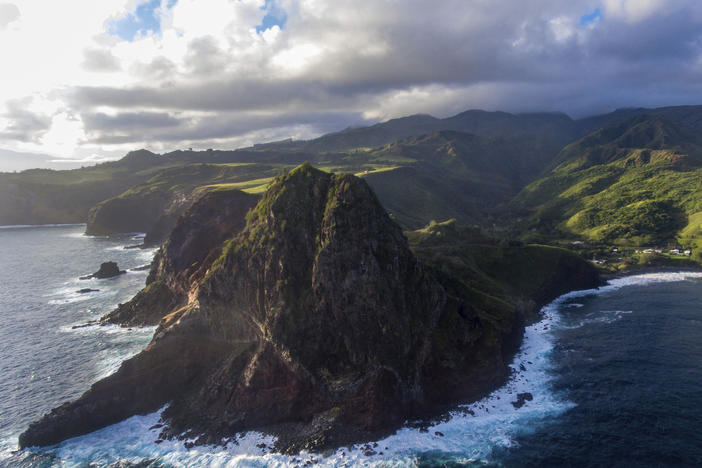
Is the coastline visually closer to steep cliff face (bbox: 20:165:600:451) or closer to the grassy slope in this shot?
the grassy slope

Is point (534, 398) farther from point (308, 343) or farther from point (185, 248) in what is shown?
A: point (185, 248)

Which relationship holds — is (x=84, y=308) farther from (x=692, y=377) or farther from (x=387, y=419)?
(x=692, y=377)

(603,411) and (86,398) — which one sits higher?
(86,398)

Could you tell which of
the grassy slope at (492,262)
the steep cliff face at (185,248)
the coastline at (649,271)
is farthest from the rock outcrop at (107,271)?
the coastline at (649,271)

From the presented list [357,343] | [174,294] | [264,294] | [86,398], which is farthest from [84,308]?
[357,343]

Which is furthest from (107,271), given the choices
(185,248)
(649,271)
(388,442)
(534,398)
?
(649,271)

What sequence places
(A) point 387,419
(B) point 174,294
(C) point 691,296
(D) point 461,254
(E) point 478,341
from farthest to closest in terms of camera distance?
(D) point 461,254
(C) point 691,296
(B) point 174,294
(E) point 478,341
(A) point 387,419
